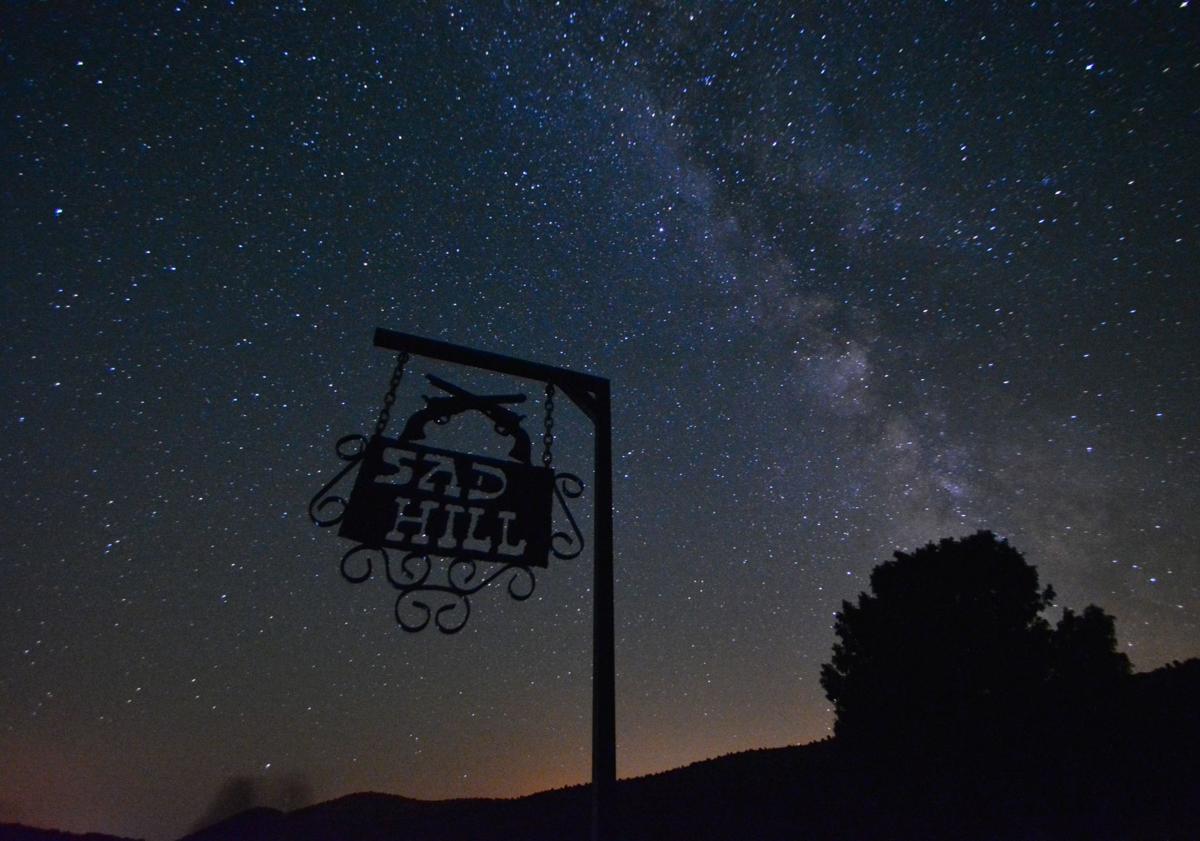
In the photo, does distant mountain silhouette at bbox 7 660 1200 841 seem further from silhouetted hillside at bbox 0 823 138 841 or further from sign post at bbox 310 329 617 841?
sign post at bbox 310 329 617 841

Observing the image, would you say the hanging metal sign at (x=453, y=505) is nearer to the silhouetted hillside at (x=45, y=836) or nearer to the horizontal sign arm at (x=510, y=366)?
the horizontal sign arm at (x=510, y=366)

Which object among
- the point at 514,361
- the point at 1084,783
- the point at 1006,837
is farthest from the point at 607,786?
the point at 1084,783

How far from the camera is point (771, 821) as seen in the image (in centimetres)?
1586

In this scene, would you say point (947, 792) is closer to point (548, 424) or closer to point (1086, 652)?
point (1086, 652)

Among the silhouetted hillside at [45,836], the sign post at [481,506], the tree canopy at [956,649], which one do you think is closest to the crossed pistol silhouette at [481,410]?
the sign post at [481,506]

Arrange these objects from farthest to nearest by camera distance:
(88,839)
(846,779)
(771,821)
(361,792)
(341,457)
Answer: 1. (361,792)
2. (88,839)
3. (846,779)
4. (771,821)
5. (341,457)

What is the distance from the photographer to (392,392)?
150 inches

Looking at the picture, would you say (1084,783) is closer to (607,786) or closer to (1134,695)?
(1134,695)

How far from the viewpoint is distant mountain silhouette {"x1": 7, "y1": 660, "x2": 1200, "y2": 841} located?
13070 mm

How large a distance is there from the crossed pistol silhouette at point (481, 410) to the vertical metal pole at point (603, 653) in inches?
17.8

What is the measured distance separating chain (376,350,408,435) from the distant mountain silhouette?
47.4ft

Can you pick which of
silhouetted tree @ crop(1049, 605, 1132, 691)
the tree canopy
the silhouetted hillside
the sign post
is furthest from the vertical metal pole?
the silhouetted hillside

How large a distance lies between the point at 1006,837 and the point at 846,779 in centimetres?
423

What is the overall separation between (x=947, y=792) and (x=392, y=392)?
1645 centimetres
